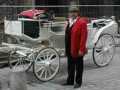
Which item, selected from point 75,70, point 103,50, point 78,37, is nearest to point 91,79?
point 75,70

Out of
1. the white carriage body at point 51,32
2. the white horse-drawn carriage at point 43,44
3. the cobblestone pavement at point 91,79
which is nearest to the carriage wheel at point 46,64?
the white horse-drawn carriage at point 43,44

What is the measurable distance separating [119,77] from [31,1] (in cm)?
640

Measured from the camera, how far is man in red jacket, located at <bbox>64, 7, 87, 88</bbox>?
844 centimetres

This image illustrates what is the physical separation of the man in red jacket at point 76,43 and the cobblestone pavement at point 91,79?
0.34 meters

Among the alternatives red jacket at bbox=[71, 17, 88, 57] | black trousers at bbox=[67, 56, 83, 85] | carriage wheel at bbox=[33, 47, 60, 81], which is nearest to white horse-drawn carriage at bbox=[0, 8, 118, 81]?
carriage wheel at bbox=[33, 47, 60, 81]

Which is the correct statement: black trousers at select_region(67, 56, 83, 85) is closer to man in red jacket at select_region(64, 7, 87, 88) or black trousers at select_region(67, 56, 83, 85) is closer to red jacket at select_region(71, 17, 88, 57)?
man in red jacket at select_region(64, 7, 87, 88)

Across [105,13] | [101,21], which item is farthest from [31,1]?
[101,21]

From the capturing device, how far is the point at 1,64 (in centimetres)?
1044

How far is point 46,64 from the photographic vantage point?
9.13 metres

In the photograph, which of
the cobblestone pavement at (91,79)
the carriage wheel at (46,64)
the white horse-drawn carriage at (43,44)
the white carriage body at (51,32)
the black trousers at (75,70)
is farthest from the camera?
the white carriage body at (51,32)

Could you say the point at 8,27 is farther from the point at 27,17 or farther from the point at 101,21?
the point at 101,21

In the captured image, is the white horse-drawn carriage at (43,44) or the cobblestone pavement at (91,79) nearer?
the cobblestone pavement at (91,79)

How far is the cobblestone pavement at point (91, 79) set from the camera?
8727 mm

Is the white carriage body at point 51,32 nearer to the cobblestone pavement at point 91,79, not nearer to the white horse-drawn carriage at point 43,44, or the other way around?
the white horse-drawn carriage at point 43,44
